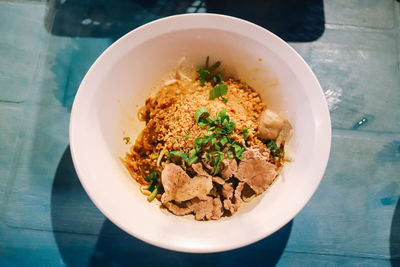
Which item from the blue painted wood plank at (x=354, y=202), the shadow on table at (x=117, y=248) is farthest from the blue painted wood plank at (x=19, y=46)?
the blue painted wood plank at (x=354, y=202)

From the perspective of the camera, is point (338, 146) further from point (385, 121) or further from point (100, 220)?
point (100, 220)

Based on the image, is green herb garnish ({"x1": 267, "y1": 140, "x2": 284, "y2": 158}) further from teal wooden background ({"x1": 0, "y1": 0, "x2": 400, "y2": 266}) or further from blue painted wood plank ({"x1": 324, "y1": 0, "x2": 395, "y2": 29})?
blue painted wood plank ({"x1": 324, "y1": 0, "x2": 395, "y2": 29})

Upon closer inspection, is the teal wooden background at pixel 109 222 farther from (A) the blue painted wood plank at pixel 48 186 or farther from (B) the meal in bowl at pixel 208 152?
(B) the meal in bowl at pixel 208 152

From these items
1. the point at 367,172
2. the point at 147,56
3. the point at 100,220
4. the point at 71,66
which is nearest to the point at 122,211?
the point at 100,220

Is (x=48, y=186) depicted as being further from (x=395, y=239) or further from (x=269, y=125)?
(x=395, y=239)

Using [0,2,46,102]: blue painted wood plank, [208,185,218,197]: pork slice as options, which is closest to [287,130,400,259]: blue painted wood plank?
[208,185,218,197]: pork slice

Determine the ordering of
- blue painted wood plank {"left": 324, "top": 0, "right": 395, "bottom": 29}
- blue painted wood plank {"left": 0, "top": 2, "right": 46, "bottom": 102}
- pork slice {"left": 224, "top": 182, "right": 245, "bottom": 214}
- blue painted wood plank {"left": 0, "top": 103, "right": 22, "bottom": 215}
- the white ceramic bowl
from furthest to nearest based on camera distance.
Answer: blue painted wood plank {"left": 324, "top": 0, "right": 395, "bottom": 29} < blue painted wood plank {"left": 0, "top": 2, "right": 46, "bottom": 102} < blue painted wood plank {"left": 0, "top": 103, "right": 22, "bottom": 215} < pork slice {"left": 224, "top": 182, "right": 245, "bottom": 214} < the white ceramic bowl
